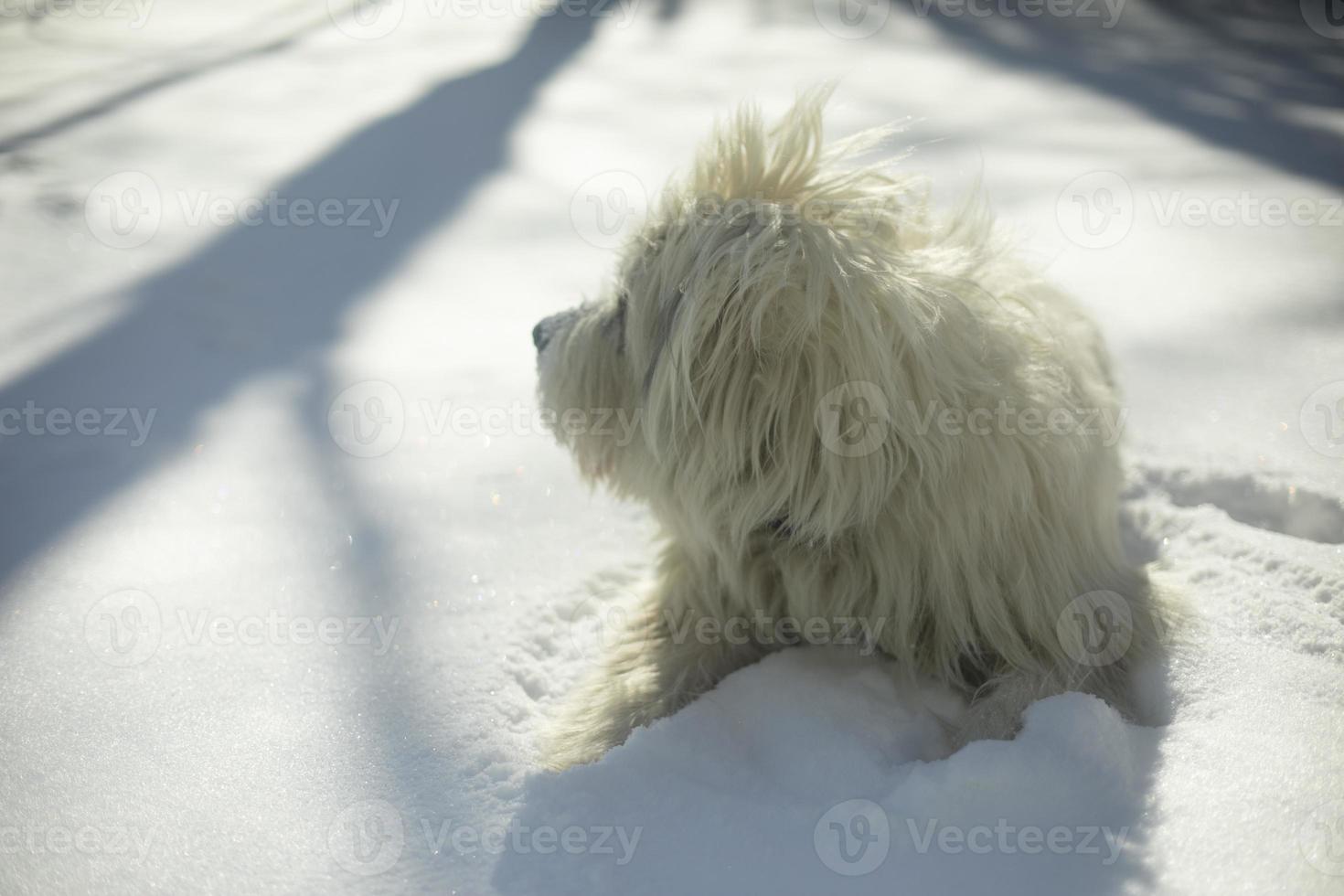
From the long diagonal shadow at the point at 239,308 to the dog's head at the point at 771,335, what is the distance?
1.42m

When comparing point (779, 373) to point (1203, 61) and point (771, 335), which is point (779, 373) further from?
point (1203, 61)

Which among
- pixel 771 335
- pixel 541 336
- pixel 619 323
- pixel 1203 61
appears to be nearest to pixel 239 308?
pixel 541 336

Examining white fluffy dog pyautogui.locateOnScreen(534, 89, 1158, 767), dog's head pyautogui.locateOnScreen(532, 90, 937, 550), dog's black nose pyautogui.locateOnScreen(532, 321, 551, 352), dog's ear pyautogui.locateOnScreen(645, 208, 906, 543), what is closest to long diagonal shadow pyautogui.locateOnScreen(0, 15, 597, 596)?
dog's black nose pyautogui.locateOnScreen(532, 321, 551, 352)

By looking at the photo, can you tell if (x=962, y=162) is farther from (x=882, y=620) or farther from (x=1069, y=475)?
(x=882, y=620)

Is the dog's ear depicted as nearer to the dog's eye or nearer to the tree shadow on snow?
the dog's eye

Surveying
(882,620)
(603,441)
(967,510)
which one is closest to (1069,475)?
(967,510)

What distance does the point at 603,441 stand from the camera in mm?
2064

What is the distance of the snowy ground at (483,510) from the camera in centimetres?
152

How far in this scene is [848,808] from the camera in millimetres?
1551

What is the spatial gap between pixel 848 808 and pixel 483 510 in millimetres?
1254

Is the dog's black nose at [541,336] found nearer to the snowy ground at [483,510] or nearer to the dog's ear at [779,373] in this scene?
the dog's ear at [779,373]

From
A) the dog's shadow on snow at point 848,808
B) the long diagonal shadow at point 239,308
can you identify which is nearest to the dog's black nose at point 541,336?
the dog's shadow on snow at point 848,808

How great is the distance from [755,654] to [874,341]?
77cm

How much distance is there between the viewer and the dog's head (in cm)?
167
